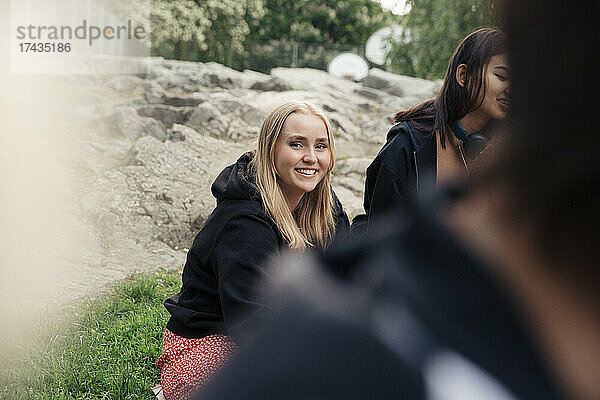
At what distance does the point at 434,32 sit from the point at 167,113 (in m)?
5.50

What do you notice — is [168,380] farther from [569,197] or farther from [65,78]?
[65,78]

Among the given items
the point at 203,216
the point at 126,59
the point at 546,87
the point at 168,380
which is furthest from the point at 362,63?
the point at 546,87

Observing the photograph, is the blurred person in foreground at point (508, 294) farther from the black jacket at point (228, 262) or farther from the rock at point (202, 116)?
the rock at point (202, 116)

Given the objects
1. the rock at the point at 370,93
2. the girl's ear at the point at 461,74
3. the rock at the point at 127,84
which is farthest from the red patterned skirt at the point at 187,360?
the rock at the point at 370,93

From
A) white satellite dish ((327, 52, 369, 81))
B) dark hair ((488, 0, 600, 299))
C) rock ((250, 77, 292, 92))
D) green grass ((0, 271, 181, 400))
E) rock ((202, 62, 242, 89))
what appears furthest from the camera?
white satellite dish ((327, 52, 369, 81))

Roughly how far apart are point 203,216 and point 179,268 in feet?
2.44

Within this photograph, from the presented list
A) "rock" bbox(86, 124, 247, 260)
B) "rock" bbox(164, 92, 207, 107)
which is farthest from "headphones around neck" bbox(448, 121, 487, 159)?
"rock" bbox(164, 92, 207, 107)

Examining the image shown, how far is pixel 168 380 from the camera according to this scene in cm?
295

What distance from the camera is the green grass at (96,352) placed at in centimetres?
352

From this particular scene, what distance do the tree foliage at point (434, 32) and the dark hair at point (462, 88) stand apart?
7.72 m

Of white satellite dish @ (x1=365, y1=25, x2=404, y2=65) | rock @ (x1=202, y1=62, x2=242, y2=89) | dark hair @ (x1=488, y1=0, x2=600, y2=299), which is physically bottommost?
rock @ (x1=202, y1=62, x2=242, y2=89)

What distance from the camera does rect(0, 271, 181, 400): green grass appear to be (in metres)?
3.52

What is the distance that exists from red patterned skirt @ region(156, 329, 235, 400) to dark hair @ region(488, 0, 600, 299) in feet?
7.80

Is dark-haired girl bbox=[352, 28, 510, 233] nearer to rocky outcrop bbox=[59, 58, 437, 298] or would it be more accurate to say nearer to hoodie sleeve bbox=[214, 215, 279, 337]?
hoodie sleeve bbox=[214, 215, 279, 337]
